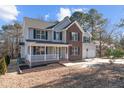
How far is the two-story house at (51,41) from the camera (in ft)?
72.1

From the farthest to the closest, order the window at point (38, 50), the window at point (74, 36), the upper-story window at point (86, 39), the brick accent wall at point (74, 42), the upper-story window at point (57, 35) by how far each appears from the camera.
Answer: the upper-story window at point (86, 39) < the window at point (74, 36) < the brick accent wall at point (74, 42) < the upper-story window at point (57, 35) < the window at point (38, 50)

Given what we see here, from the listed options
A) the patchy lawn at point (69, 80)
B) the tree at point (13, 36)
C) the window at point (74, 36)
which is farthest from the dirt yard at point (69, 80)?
the tree at point (13, 36)

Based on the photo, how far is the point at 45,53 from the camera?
21531 millimetres

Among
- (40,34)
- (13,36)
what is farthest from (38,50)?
(13,36)

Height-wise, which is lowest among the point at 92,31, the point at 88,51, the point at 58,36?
the point at 88,51

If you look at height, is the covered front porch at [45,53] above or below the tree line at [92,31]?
below

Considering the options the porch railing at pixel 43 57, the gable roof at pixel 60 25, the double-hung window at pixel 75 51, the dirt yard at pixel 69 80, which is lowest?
the dirt yard at pixel 69 80

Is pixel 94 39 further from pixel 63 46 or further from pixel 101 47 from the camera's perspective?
pixel 63 46

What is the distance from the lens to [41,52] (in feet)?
76.2

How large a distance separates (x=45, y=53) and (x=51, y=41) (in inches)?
128

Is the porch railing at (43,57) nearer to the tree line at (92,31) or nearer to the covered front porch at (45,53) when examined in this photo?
the covered front porch at (45,53)

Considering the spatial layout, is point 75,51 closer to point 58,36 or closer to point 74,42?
point 74,42
